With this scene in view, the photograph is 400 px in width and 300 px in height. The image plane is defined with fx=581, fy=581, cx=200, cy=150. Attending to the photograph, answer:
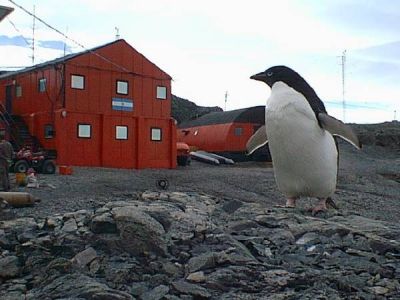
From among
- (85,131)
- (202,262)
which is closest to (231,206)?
(202,262)

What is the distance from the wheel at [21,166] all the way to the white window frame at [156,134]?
6.91 metres

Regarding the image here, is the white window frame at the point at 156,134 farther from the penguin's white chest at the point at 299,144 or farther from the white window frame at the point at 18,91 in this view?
the penguin's white chest at the point at 299,144

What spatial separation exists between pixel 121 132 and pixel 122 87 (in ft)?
5.68

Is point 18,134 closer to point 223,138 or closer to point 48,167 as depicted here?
point 48,167

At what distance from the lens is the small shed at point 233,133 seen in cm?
2794

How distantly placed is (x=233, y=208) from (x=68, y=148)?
1513 cm

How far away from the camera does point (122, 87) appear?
2209 cm

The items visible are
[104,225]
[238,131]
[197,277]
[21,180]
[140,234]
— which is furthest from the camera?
[238,131]

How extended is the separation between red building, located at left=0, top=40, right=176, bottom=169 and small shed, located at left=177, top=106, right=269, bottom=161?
534 cm

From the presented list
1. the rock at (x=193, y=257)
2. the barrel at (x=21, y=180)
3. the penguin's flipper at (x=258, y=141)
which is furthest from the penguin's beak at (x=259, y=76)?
the barrel at (x=21, y=180)

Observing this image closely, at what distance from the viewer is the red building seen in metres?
20.7

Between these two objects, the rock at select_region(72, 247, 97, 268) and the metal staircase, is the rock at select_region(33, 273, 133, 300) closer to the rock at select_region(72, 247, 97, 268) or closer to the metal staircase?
the rock at select_region(72, 247, 97, 268)

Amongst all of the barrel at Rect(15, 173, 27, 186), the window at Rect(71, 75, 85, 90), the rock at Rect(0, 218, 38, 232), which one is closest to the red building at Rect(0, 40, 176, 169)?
the window at Rect(71, 75, 85, 90)

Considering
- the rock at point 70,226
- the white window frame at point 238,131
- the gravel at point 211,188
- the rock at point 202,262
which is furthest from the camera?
the white window frame at point 238,131
